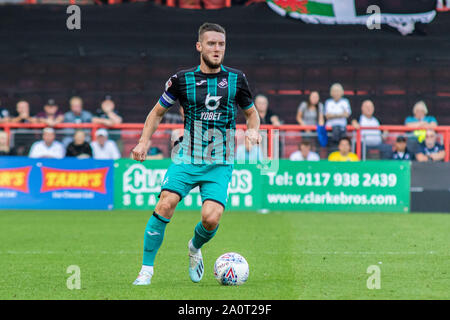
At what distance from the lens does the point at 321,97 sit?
18438 millimetres

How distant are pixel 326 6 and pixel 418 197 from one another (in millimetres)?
3867

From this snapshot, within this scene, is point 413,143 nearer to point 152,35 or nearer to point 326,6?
point 326,6

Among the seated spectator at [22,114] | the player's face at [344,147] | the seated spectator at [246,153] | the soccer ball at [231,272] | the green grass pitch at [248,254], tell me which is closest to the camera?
the green grass pitch at [248,254]

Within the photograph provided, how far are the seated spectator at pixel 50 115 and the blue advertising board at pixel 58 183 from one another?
95cm

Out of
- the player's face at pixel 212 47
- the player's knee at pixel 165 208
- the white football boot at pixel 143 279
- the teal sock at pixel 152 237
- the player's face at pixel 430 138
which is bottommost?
the white football boot at pixel 143 279

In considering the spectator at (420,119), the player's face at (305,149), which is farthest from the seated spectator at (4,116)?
the spectator at (420,119)

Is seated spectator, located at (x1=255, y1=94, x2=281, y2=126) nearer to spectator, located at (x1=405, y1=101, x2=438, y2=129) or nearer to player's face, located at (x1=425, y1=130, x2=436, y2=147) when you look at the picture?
spectator, located at (x1=405, y1=101, x2=438, y2=129)

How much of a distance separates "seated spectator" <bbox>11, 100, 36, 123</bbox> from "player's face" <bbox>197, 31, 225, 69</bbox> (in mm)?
9966

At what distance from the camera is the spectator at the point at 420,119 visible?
16.8m

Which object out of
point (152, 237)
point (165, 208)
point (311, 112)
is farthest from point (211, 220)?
point (311, 112)

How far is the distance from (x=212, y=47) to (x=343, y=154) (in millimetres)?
9096

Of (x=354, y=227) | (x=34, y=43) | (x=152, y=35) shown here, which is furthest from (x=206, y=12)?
(x=354, y=227)

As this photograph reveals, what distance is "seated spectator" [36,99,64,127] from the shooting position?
17250mm

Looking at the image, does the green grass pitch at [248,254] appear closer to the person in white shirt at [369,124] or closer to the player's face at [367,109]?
the person in white shirt at [369,124]
